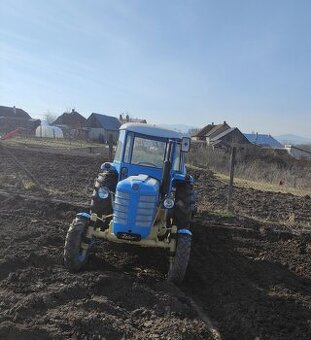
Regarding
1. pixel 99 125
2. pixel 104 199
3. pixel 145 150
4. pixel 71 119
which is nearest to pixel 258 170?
pixel 145 150

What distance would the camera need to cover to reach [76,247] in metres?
6.92

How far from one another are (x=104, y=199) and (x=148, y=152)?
110 cm

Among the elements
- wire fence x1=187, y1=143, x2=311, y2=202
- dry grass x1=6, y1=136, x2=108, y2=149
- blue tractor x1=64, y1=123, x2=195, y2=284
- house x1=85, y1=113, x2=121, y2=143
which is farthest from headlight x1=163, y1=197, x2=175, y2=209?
house x1=85, y1=113, x2=121, y2=143

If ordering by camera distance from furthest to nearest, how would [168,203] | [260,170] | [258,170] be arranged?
[260,170], [258,170], [168,203]

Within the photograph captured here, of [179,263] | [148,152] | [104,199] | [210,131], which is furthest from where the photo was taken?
[210,131]

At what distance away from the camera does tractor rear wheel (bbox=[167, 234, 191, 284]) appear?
6707 millimetres

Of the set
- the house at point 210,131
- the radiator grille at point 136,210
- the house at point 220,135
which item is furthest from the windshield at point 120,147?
the house at point 210,131

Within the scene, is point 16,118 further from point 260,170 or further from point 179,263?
point 179,263

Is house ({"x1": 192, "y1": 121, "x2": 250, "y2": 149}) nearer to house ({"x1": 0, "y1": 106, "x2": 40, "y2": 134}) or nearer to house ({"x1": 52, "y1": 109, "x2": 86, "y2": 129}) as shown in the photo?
house ({"x1": 52, "y1": 109, "x2": 86, "y2": 129})

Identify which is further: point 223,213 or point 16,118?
point 16,118

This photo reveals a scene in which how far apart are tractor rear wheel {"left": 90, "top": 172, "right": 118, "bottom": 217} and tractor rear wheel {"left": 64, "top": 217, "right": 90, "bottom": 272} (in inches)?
27.8

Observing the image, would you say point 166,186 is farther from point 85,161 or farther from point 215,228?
point 85,161

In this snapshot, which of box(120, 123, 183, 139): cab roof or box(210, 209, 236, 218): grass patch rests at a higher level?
box(120, 123, 183, 139): cab roof

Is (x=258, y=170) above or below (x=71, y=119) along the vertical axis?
below
